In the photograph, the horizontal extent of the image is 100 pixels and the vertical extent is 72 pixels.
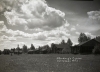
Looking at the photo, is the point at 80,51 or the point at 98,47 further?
the point at 80,51

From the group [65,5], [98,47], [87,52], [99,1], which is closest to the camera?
[99,1]

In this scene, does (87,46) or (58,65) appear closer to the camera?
(58,65)

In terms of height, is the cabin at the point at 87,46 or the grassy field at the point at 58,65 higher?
the cabin at the point at 87,46

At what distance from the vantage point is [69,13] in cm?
1206

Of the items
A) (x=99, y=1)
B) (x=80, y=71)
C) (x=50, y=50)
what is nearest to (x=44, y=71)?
(x=80, y=71)

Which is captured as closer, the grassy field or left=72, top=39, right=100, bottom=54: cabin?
the grassy field

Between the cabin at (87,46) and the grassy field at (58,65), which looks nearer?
the grassy field at (58,65)

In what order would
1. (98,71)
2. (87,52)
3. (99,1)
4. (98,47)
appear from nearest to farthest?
1. (98,71)
2. (99,1)
3. (98,47)
4. (87,52)

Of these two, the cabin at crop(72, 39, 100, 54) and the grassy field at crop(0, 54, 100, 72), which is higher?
the cabin at crop(72, 39, 100, 54)

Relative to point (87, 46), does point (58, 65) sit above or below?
below

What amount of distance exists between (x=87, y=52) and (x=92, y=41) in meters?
1.51

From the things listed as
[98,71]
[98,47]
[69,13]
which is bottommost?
[98,71]

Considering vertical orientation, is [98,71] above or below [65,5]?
below

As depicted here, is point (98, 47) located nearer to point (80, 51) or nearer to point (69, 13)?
point (80, 51)
